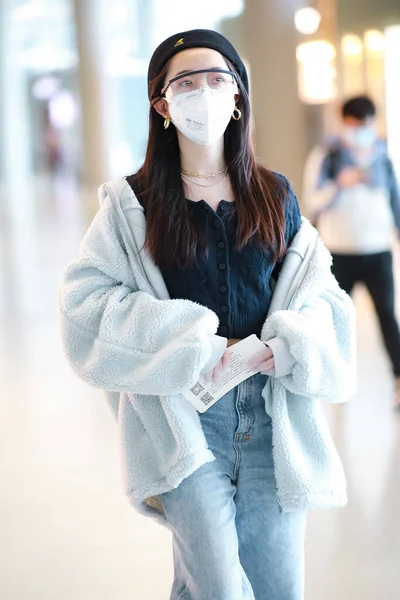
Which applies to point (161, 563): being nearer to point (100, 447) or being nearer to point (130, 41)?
point (100, 447)

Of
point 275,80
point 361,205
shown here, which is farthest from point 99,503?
point 275,80

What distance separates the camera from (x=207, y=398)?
1916 millimetres

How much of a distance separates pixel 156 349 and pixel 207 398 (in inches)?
6.3

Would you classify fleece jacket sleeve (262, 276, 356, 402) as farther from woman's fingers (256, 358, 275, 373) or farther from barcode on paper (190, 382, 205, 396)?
barcode on paper (190, 382, 205, 396)

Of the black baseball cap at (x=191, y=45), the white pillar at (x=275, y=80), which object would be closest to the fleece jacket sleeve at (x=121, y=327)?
the black baseball cap at (x=191, y=45)

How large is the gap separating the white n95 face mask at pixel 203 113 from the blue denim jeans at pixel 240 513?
22.9 inches

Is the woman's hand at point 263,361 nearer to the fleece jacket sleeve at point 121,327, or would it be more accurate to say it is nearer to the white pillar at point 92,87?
the fleece jacket sleeve at point 121,327

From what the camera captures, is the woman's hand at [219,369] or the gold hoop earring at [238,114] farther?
Result: the gold hoop earring at [238,114]

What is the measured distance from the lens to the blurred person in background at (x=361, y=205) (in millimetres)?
4605

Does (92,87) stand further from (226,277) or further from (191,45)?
(226,277)

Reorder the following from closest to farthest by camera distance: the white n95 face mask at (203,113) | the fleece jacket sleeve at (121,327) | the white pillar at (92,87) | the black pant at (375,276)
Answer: the fleece jacket sleeve at (121,327) → the white n95 face mask at (203,113) → the black pant at (375,276) → the white pillar at (92,87)

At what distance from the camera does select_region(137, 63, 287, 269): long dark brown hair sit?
1.95 metres

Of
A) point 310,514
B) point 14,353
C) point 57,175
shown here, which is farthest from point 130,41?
point 310,514

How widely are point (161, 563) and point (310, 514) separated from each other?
2.27 feet
